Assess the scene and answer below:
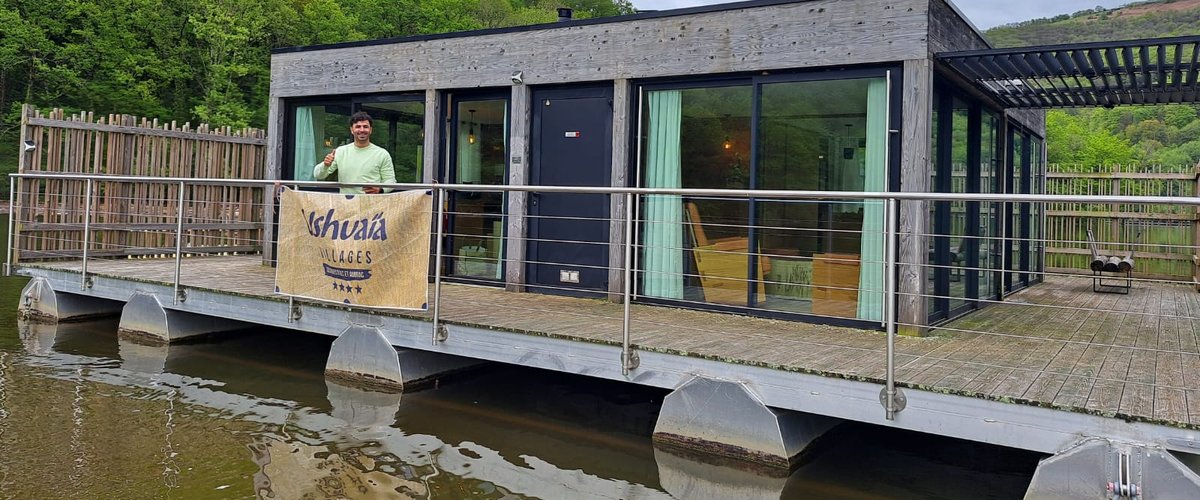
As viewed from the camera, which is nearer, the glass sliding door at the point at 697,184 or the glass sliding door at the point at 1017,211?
the glass sliding door at the point at 697,184

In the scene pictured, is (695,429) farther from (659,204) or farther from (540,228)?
(540,228)

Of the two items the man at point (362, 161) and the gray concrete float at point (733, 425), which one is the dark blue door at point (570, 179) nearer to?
the man at point (362, 161)

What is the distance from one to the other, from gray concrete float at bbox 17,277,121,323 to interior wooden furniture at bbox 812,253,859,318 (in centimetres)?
744

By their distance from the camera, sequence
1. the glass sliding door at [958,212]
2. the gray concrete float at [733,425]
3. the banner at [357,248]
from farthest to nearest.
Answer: the glass sliding door at [958,212] < the banner at [357,248] < the gray concrete float at [733,425]

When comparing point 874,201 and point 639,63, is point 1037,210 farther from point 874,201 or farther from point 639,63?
point 639,63

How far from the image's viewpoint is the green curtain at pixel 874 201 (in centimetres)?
600

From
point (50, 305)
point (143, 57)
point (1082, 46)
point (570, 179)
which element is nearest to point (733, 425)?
point (1082, 46)

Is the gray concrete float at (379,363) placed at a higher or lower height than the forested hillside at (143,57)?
lower

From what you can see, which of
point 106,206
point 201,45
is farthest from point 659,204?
point 201,45

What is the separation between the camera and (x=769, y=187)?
651cm

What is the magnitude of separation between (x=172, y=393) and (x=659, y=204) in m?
3.95

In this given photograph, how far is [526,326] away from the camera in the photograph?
543cm

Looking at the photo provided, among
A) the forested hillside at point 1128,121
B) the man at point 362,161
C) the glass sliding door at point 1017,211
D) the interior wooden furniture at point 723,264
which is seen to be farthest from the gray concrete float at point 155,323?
the forested hillside at point 1128,121

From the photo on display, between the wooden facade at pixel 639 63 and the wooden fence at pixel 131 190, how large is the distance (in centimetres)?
185
